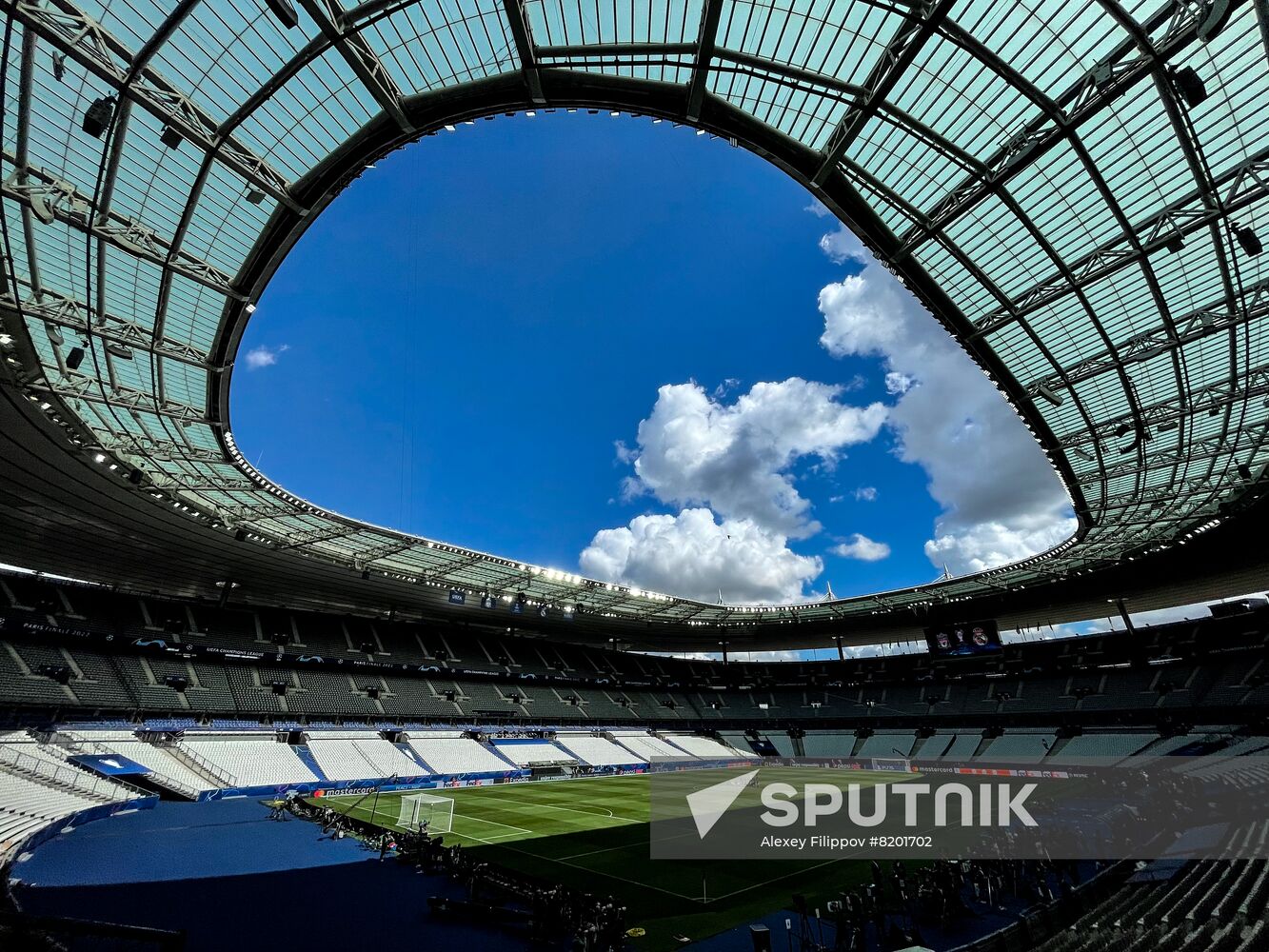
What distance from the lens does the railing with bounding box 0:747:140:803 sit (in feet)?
88.0

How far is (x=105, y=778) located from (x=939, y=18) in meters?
43.3

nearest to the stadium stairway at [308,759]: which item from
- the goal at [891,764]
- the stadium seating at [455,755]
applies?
the stadium seating at [455,755]

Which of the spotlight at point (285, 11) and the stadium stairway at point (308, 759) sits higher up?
the spotlight at point (285, 11)

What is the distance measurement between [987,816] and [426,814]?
2697 cm

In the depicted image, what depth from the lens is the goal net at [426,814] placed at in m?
27.7

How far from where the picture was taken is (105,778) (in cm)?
3031

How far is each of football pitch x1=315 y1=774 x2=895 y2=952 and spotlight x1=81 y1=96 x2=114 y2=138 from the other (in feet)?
69.4

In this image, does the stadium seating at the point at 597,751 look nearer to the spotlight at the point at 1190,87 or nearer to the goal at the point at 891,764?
the goal at the point at 891,764

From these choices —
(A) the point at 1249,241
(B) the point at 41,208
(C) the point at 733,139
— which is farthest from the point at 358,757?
(A) the point at 1249,241

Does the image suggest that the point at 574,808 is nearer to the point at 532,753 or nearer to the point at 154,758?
the point at 532,753

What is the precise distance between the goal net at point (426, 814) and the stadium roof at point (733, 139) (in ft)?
59.7

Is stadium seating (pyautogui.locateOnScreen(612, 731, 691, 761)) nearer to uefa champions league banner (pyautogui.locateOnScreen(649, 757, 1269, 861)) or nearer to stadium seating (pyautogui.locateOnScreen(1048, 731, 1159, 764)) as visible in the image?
uefa champions league banner (pyautogui.locateOnScreen(649, 757, 1269, 861))

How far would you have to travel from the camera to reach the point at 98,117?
12.4 m

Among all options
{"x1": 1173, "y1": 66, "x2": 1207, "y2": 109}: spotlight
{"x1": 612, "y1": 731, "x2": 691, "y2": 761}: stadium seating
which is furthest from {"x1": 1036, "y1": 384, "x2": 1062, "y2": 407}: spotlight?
{"x1": 612, "y1": 731, "x2": 691, "y2": 761}: stadium seating
